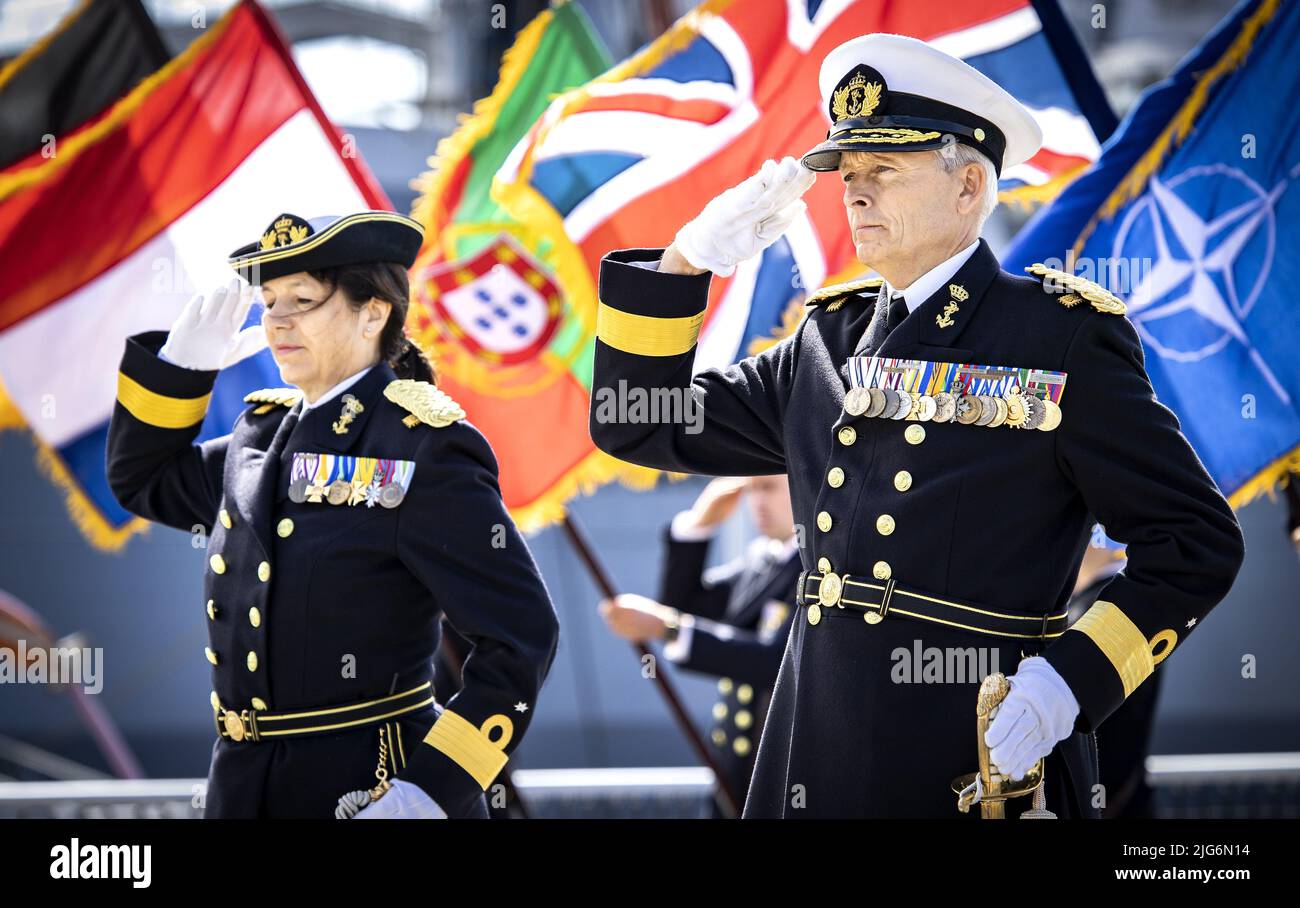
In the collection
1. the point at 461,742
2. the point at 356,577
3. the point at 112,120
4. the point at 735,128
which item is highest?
the point at 112,120

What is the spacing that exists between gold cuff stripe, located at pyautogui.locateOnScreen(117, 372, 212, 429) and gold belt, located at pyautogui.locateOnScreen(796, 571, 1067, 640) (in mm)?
1359

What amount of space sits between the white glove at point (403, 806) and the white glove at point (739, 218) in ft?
3.16

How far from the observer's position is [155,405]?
2.95 m

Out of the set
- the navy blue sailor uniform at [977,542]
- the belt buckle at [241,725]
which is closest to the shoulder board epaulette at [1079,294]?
the navy blue sailor uniform at [977,542]

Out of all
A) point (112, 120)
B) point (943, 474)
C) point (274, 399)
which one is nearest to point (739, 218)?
point (943, 474)

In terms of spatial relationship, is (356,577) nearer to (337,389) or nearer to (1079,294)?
(337,389)

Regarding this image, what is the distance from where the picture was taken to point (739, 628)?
455 cm

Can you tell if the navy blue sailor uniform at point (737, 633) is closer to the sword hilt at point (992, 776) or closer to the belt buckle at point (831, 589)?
the belt buckle at point (831, 589)

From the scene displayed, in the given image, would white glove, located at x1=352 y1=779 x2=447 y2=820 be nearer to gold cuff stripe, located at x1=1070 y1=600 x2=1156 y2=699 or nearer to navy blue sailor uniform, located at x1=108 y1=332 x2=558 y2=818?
navy blue sailor uniform, located at x1=108 y1=332 x2=558 y2=818

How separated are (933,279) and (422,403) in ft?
3.03

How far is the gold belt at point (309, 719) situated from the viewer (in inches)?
102

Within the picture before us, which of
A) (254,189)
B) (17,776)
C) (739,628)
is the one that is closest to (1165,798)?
(739,628)

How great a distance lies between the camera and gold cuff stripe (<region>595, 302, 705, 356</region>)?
97.5 inches

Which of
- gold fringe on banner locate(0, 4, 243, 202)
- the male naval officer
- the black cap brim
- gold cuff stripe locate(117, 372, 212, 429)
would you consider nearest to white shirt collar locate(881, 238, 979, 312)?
the male naval officer
